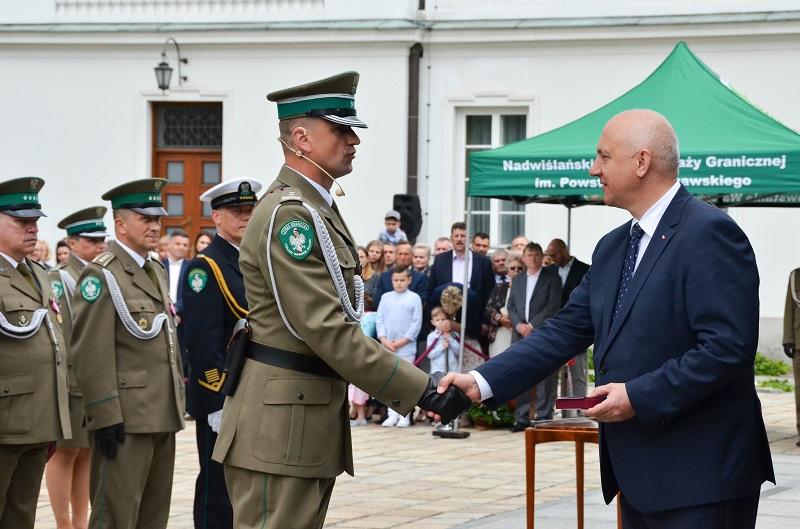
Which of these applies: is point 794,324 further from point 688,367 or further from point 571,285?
point 688,367

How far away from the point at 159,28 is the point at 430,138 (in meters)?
4.66

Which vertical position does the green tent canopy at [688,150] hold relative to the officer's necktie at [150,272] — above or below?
above

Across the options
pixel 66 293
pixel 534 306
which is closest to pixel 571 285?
pixel 534 306

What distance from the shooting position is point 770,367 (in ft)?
64.3

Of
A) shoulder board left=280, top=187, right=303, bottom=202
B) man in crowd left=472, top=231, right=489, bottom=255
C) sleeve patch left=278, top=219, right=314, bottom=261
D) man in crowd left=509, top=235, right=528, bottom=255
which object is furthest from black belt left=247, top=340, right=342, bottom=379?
man in crowd left=472, top=231, right=489, bottom=255

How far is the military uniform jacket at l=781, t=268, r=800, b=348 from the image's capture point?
13211mm

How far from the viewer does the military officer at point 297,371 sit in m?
4.85

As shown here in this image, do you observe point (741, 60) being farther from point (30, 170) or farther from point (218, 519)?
point (218, 519)

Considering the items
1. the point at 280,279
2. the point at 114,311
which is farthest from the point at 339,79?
the point at 114,311

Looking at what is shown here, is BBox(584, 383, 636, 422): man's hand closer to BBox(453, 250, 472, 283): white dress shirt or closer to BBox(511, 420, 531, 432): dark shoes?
BBox(511, 420, 531, 432): dark shoes

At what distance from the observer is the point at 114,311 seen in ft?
22.7

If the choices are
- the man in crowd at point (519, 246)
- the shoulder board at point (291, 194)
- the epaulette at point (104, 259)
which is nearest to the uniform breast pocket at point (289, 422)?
the shoulder board at point (291, 194)

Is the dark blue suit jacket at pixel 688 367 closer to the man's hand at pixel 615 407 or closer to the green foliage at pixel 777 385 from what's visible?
the man's hand at pixel 615 407

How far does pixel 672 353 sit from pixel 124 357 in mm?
3245
